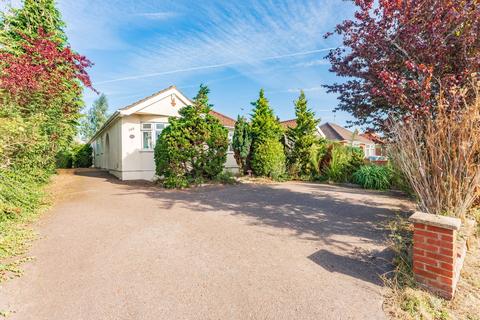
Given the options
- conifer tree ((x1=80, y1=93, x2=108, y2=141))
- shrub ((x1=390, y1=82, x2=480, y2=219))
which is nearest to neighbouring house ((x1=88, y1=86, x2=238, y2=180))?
shrub ((x1=390, y1=82, x2=480, y2=219))

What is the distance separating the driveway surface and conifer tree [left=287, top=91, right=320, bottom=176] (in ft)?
23.0

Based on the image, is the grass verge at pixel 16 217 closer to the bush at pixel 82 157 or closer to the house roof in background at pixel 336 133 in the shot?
the bush at pixel 82 157

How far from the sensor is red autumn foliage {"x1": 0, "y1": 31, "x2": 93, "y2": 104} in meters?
5.99

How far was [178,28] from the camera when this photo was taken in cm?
1017

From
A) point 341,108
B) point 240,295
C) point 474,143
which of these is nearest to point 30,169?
point 240,295

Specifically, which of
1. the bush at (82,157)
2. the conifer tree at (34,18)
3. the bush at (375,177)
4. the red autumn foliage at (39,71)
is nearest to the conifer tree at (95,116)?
the bush at (82,157)

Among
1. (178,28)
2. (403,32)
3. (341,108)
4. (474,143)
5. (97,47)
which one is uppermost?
(178,28)

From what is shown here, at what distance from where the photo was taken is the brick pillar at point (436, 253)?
2.42 m

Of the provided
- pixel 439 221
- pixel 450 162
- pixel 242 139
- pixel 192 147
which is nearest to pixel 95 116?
pixel 242 139

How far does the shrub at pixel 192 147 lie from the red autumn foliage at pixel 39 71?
3572 mm

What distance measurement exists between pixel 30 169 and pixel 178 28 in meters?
7.55

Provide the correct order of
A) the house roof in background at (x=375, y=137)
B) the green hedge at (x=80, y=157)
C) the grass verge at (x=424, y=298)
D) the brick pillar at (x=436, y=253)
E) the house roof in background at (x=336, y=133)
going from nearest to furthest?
1. the grass verge at (x=424, y=298)
2. the brick pillar at (x=436, y=253)
3. the house roof in background at (x=375, y=137)
4. the green hedge at (x=80, y=157)
5. the house roof in background at (x=336, y=133)

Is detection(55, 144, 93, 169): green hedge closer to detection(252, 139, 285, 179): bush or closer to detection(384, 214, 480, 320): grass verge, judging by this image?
detection(252, 139, 285, 179): bush

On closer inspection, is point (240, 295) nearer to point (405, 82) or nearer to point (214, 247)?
point (214, 247)
